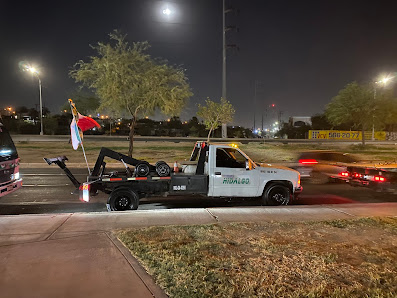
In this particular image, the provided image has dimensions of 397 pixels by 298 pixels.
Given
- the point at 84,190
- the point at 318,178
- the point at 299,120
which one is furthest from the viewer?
the point at 299,120

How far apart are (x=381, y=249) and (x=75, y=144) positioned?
23.1ft

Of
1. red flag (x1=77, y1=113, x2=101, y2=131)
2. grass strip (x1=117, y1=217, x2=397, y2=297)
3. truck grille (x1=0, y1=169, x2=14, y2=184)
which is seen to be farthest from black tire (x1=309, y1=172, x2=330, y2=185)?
truck grille (x1=0, y1=169, x2=14, y2=184)

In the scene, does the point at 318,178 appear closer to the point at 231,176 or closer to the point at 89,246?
the point at 231,176

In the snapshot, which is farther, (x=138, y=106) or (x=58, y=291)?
(x=138, y=106)

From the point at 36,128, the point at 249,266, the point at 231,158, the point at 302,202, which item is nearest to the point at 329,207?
the point at 302,202

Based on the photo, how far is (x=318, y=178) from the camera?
14.6 metres

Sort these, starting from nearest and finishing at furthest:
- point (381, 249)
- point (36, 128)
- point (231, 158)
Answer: point (381, 249) < point (231, 158) < point (36, 128)

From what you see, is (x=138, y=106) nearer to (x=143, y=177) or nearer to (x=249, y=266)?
(x=143, y=177)

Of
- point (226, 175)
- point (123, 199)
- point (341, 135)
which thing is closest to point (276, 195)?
point (226, 175)

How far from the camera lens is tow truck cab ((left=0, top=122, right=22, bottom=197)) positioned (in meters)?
7.34

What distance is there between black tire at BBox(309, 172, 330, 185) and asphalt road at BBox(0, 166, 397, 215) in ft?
3.36

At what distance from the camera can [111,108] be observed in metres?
20.2

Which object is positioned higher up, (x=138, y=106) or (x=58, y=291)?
(x=138, y=106)

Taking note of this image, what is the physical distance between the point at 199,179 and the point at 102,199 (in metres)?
3.57
